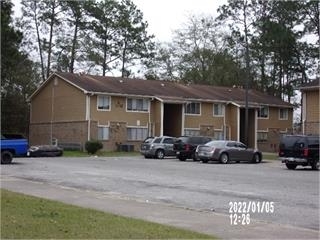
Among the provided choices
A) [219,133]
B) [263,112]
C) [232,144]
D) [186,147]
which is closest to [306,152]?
[232,144]

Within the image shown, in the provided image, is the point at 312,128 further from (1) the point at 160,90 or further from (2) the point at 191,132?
(1) the point at 160,90

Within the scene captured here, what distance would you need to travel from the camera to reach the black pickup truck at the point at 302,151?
30875 millimetres

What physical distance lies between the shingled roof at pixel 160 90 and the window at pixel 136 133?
3294 mm

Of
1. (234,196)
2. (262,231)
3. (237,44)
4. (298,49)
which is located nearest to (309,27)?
(298,49)

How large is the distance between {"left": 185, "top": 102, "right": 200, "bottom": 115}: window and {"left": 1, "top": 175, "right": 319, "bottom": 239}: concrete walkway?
43.4 meters

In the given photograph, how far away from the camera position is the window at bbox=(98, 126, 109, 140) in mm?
55875

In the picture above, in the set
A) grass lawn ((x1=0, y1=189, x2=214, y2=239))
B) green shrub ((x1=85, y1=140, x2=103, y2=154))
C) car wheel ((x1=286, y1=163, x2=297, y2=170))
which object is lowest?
grass lawn ((x1=0, y1=189, x2=214, y2=239))

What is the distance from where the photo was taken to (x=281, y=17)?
7562 cm

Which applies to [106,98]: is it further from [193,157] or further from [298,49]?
[298,49]

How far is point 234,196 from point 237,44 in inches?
2535

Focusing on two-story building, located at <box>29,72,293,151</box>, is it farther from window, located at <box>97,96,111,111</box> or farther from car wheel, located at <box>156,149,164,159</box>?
car wheel, located at <box>156,149,164,159</box>

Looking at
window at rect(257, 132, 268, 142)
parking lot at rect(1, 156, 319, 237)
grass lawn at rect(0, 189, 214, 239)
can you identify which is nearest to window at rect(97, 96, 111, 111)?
window at rect(257, 132, 268, 142)

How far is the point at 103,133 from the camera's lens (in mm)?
56094

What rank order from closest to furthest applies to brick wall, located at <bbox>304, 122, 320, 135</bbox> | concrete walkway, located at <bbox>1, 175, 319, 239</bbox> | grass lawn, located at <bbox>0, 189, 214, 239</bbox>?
grass lawn, located at <bbox>0, 189, 214, 239</bbox>
concrete walkway, located at <bbox>1, 175, 319, 239</bbox>
brick wall, located at <bbox>304, 122, 320, 135</bbox>
